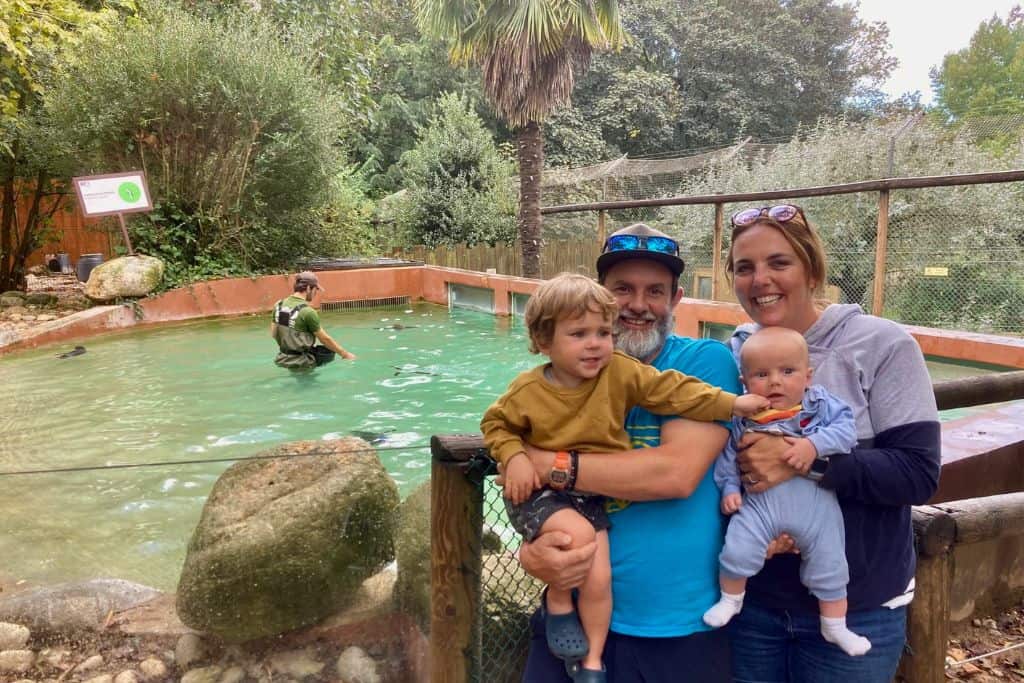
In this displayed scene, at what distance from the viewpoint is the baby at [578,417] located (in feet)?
4.93

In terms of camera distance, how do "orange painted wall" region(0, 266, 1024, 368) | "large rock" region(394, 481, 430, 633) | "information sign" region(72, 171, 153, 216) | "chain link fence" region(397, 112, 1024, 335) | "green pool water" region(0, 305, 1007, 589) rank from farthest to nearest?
"information sign" region(72, 171, 153, 216) → "orange painted wall" region(0, 266, 1024, 368) → "chain link fence" region(397, 112, 1024, 335) → "green pool water" region(0, 305, 1007, 589) → "large rock" region(394, 481, 430, 633)

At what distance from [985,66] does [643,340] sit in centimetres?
4201

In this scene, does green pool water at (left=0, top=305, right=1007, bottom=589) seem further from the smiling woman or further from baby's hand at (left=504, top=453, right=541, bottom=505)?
the smiling woman

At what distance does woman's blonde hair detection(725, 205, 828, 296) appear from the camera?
163 cm

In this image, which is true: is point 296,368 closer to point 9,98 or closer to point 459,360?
point 459,360

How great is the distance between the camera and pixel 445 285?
13570 mm

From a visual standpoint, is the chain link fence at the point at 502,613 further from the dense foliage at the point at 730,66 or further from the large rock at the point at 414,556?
the dense foliage at the point at 730,66

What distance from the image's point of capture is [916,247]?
8406mm

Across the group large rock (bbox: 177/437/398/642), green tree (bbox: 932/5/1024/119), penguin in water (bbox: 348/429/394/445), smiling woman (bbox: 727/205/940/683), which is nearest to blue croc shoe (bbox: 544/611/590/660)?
smiling woman (bbox: 727/205/940/683)

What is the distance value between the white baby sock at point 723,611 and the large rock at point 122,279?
36.9 ft

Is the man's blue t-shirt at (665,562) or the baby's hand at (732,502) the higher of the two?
the baby's hand at (732,502)

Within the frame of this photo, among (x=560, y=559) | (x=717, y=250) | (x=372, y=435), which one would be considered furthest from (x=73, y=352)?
(x=560, y=559)

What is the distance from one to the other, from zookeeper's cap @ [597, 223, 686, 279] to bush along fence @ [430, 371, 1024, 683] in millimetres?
552

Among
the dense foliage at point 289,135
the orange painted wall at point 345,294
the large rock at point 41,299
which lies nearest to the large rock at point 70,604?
the orange painted wall at point 345,294
